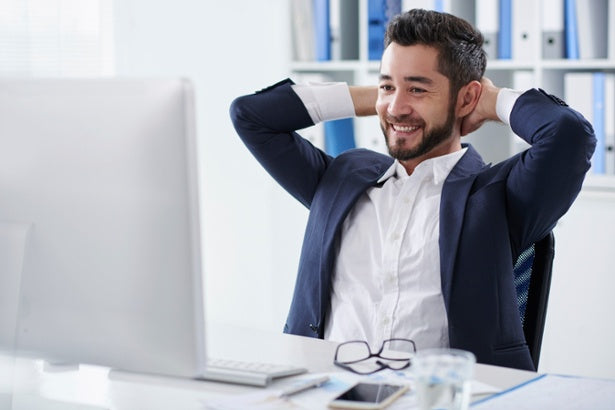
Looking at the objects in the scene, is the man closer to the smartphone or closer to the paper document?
the paper document

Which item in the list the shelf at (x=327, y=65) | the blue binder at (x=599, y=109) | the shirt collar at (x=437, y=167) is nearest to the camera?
the shirt collar at (x=437, y=167)

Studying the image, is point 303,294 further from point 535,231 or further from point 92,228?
point 92,228

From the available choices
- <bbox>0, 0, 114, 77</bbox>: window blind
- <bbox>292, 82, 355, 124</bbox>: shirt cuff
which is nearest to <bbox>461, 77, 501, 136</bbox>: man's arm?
<bbox>292, 82, 355, 124</bbox>: shirt cuff

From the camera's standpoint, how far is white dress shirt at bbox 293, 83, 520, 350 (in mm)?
1986

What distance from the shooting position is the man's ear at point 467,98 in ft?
7.15

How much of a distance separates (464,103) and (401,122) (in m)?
0.17

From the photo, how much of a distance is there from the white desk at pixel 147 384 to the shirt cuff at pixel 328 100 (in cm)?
69

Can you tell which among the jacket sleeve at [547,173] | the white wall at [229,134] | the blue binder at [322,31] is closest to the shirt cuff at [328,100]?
the jacket sleeve at [547,173]

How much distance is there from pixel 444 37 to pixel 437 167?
28 cm

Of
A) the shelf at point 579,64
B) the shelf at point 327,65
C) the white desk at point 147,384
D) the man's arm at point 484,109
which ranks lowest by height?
the white desk at point 147,384

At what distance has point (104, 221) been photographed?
1.34m

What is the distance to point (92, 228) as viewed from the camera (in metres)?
1.35

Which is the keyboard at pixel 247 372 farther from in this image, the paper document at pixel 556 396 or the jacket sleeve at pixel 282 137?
the jacket sleeve at pixel 282 137

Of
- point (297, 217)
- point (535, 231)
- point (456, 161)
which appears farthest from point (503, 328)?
point (297, 217)
